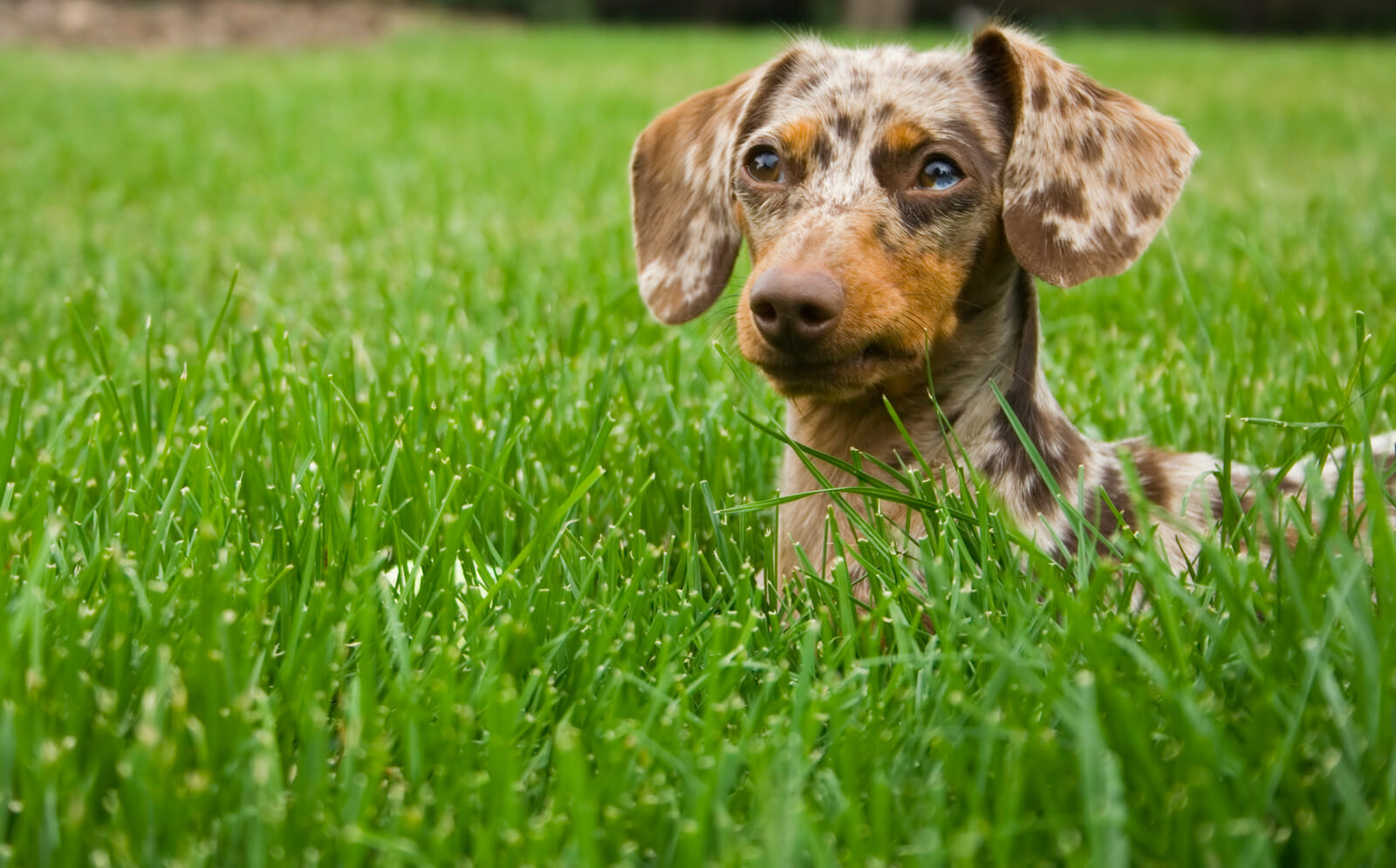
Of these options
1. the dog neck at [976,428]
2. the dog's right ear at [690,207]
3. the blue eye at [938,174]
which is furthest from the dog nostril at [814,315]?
the dog's right ear at [690,207]

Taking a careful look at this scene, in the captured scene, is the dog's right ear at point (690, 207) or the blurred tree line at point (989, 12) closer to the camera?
the dog's right ear at point (690, 207)

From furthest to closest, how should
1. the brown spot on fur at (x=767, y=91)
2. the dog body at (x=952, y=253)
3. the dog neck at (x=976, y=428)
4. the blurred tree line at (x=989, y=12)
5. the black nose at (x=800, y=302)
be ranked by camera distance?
the blurred tree line at (x=989, y=12) → the brown spot on fur at (x=767, y=91) → the dog neck at (x=976, y=428) → the dog body at (x=952, y=253) → the black nose at (x=800, y=302)

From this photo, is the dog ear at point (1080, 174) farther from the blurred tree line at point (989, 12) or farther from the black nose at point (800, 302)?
the blurred tree line at point (989, 12)

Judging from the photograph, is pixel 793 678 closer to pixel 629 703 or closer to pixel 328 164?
pixel 629 703

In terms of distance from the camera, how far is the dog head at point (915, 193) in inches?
81.0

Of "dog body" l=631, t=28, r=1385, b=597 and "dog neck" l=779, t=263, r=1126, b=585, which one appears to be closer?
"dog body" l=631, t=28, r=1385, b=597

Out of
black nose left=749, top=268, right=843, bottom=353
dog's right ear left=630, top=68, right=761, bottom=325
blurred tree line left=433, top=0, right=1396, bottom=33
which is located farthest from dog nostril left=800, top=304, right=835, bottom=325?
blurred tree line left=433, top=0, right=1396, bottom=33

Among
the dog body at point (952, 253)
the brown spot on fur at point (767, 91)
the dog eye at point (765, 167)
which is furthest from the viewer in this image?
the brown spot on fur at point (767, 91)

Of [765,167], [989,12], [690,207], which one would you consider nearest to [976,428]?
[765,167]

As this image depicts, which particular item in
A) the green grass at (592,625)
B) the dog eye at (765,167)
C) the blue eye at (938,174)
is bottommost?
the green grass at (592,625)

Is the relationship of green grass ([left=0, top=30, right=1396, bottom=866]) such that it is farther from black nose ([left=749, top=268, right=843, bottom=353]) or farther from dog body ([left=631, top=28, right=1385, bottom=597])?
black nose ([left=749, top=268, right=843, bottom=353])

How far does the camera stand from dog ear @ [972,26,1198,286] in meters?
2.20

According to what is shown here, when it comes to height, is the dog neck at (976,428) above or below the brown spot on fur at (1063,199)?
below

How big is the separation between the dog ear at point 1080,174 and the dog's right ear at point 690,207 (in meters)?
0.59
